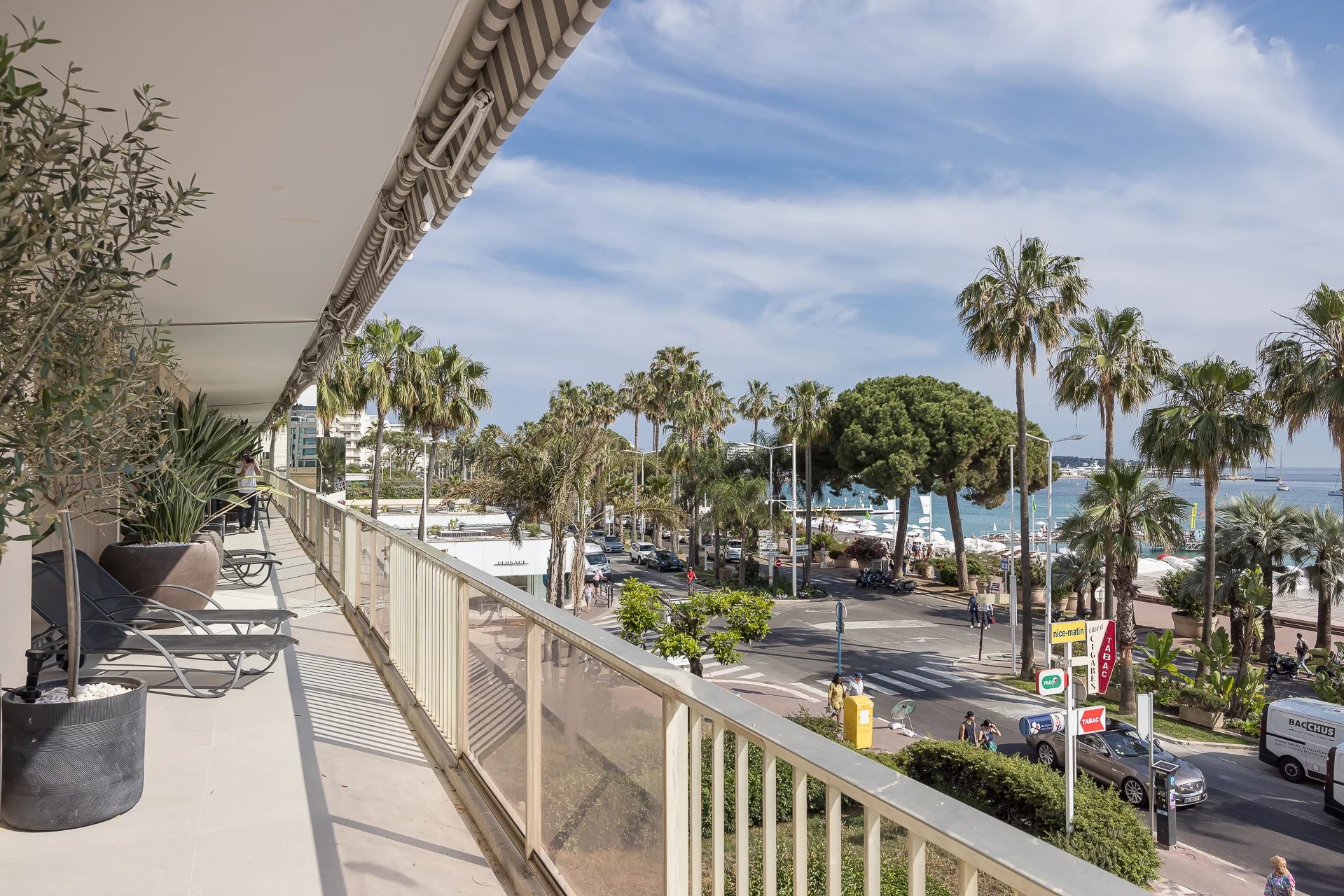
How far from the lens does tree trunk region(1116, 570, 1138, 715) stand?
25062mm

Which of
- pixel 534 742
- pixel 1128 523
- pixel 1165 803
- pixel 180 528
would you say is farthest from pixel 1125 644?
pixel 534 742

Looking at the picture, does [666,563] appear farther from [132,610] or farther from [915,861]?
[915,861]

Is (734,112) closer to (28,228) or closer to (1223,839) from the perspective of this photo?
(1223,839)

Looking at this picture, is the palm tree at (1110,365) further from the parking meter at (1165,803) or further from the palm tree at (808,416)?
the palm tree at (808,416)

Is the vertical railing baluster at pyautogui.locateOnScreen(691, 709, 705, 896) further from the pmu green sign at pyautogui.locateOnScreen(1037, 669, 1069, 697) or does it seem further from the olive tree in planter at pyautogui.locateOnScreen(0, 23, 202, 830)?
the pmu green sign at pyautogui.locateOnScreen(1037, 669, 1069, 697)

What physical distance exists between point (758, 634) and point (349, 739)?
1995cm

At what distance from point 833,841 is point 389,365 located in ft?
115

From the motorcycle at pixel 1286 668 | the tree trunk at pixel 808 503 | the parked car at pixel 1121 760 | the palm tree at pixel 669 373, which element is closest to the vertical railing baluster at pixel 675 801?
the parked car at pixel 1121 760

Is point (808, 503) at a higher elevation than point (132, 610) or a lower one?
lower

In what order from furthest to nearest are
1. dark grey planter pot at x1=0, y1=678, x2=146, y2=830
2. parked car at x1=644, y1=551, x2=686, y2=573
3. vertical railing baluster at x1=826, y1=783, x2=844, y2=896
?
parked car at x1=644, y1=551, x2=686, y2=573, dark grey planter pot at x1=0, y1=678, x2=146, y2=830, vertical railing baluster at x1=826, y1=783, x2=844, y2=896

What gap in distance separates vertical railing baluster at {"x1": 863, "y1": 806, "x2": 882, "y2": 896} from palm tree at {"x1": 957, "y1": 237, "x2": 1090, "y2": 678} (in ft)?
95.0

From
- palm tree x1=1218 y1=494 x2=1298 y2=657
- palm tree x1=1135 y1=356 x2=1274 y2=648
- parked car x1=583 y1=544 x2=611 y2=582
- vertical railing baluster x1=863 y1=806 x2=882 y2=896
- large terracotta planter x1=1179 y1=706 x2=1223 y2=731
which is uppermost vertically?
palm tree x1=1135 y1=356 x2=1274 y2=648

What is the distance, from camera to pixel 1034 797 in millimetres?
15203

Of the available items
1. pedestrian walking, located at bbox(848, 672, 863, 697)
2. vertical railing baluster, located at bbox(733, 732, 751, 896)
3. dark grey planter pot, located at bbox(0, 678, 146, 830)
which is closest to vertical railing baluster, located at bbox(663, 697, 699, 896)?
vertical railing baluster, located at bbox(733, 732, 751, 896)
